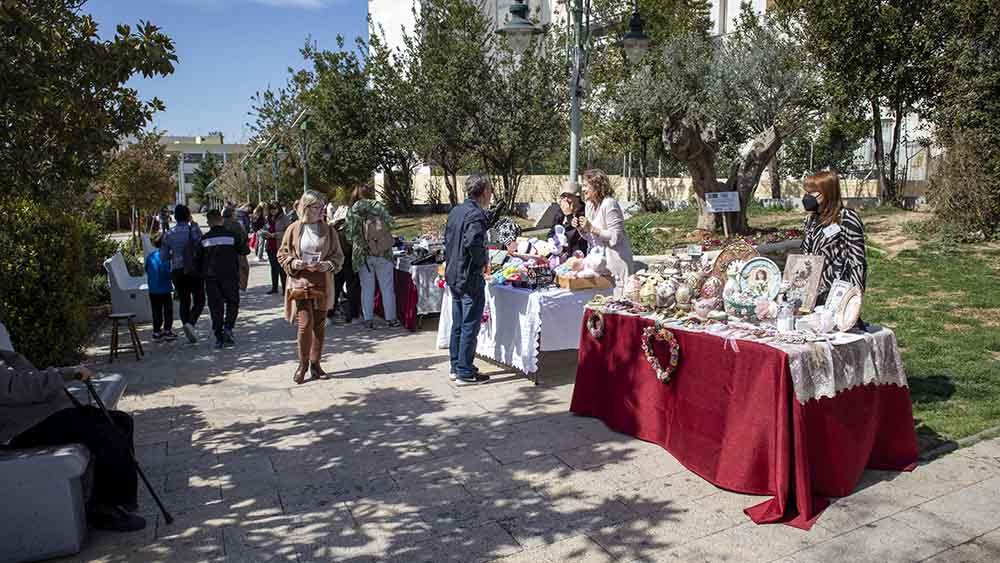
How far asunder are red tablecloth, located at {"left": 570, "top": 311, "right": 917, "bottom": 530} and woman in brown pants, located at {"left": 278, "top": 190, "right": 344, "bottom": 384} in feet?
9.98

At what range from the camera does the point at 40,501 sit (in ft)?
11.3

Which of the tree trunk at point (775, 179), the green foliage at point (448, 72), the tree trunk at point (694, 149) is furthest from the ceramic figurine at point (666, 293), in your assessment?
the tree trunk at point (775, 179)

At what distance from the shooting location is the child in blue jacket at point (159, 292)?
839 centimetres

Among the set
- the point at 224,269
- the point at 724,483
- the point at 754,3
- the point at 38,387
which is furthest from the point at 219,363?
the point at 754,3

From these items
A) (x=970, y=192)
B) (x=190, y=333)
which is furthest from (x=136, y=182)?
(x=970, y=192)

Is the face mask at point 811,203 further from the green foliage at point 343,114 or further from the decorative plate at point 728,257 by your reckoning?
the green foliage at point 343,114

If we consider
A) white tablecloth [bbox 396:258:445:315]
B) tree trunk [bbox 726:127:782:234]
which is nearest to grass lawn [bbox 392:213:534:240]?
tree trunk [bbox 726:127:782:234]

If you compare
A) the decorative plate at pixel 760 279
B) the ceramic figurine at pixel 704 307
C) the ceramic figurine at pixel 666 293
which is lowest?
the ceramic figurine at pixel 704 307

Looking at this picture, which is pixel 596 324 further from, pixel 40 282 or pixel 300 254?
pixel 40 282

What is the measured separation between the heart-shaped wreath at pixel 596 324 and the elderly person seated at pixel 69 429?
9.87ft

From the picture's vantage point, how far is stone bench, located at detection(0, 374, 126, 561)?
3.39m

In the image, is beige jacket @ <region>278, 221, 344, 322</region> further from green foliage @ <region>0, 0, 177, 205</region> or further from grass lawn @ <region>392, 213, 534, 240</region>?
grass lawn @ <region>392, 213, 534, 240</region>

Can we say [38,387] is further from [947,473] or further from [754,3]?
[754,3]

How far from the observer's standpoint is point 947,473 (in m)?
4.23
